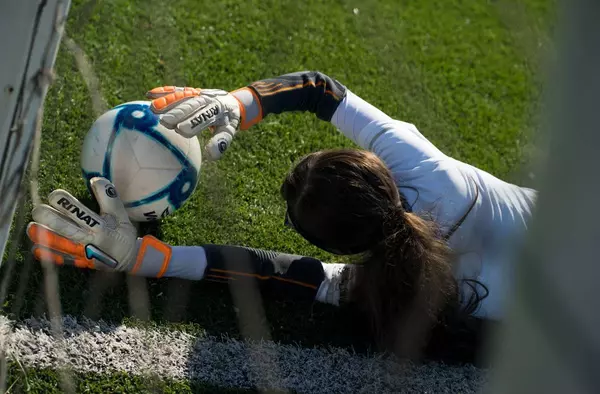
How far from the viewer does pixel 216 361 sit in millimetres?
2631

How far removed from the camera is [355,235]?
7.94 feet

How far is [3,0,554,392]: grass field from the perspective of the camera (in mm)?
2723

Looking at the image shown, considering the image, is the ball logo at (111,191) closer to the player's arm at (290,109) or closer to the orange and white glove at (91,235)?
the orange and white glove at (91,235)

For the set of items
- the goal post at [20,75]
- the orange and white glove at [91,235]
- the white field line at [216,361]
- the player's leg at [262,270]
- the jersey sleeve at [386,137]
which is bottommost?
the white field line at [216,361]

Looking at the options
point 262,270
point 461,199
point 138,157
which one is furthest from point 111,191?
point 461,199

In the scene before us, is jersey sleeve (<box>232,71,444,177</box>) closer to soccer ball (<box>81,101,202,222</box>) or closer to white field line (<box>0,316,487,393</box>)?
soccer ball (<box>81,101,202,222</box>)

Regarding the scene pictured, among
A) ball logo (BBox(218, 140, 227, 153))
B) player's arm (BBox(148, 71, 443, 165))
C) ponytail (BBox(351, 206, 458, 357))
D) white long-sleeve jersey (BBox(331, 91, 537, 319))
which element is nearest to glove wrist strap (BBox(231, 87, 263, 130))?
player's arm (BBox(148, 71, 443, 165))

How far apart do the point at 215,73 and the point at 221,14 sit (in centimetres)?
46

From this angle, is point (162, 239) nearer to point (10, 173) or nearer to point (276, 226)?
point (276, 226)

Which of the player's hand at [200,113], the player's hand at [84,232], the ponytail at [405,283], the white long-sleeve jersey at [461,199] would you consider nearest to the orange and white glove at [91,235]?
the player's hand at [84,232]

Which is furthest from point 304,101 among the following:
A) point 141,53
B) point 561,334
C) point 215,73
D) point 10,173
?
point 561,334

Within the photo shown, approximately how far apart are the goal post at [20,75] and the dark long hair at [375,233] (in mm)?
880

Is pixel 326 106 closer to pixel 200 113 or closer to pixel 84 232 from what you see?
pixel 200 113

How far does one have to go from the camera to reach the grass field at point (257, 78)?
272 centimetres
